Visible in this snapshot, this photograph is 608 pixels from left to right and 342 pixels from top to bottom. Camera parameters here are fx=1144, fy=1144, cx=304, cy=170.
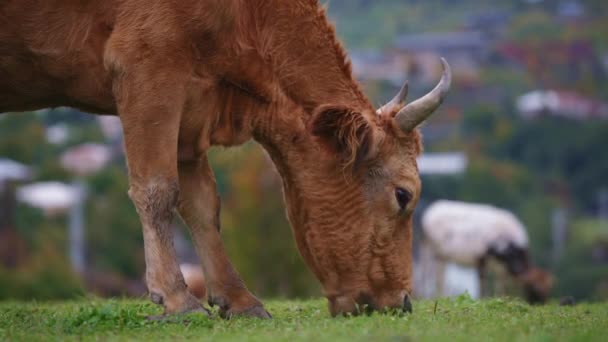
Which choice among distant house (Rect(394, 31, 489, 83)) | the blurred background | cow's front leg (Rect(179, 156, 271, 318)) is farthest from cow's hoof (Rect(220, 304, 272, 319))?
distant house (Rect(394, 31, 489, 83))

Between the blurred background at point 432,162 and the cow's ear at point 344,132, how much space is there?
16.3 metres

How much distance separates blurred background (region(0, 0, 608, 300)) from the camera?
34.1 m

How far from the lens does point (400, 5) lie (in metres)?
79.9

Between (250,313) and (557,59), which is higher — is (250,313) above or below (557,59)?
below

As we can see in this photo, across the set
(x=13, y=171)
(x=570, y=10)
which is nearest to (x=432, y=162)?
(x=13, y=171)

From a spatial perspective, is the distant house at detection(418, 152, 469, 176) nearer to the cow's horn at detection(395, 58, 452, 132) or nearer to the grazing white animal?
the grazing white animal

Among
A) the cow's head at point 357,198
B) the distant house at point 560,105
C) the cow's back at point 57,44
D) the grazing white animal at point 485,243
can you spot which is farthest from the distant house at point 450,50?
the cow's back at point 57,44

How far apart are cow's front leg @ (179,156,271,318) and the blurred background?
15.5 m

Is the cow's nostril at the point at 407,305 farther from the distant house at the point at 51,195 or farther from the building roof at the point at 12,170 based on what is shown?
the distant house at the point at 51,195

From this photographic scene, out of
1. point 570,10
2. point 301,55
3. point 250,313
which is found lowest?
point 250,313

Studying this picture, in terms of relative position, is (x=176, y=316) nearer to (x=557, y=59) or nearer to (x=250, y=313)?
(x=250, y=313)

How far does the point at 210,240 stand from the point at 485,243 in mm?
14022

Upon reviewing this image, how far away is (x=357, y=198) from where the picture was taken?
9.17 m

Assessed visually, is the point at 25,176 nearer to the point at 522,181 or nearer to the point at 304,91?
the point at 522,181
